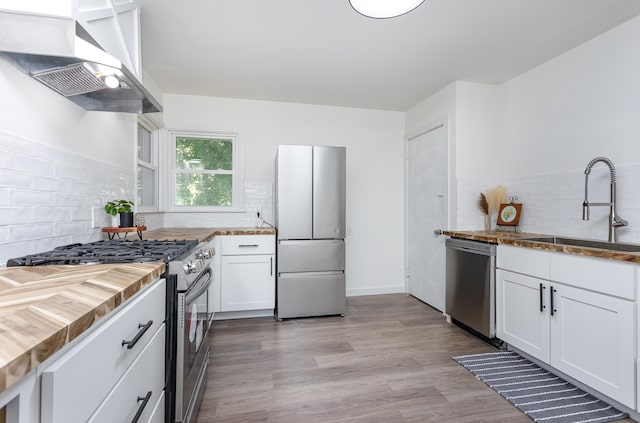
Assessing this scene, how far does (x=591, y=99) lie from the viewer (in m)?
2.35

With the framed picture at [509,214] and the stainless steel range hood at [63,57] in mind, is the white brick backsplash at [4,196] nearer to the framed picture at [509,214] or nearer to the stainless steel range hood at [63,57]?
the stainless steel range hood at [63,57]

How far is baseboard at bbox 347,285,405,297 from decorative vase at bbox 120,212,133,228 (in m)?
2.60

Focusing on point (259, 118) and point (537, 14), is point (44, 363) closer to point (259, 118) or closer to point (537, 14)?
point (537, 14)

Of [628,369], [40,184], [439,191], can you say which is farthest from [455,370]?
[40,184]

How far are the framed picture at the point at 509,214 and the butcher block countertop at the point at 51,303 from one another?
2.97 meters

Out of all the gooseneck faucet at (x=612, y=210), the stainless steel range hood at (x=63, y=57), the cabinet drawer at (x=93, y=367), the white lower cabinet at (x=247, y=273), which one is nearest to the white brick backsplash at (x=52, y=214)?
the stainless steel range hood at (x=63, y=57)

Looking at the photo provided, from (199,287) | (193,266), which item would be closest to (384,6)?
(193,266)

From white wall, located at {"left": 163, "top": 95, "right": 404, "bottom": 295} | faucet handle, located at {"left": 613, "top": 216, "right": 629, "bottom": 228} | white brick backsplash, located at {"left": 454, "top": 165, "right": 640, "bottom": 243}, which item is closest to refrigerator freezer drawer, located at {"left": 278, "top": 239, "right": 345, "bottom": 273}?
white wall, located at {"left": 163, "top": 95, "right": 404, "bottom": 295}

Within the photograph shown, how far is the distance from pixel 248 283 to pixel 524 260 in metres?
2.37

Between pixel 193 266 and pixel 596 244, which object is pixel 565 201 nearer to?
pixel 596 244

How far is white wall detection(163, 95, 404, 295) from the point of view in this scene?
3631 millimetres

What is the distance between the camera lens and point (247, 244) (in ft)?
9.99

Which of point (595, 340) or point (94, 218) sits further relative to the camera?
point (94, 218)

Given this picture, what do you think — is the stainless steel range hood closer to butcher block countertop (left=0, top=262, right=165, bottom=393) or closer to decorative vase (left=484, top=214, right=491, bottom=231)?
butcher block countertop (left=0, top=262, right=165, bottom=393)
